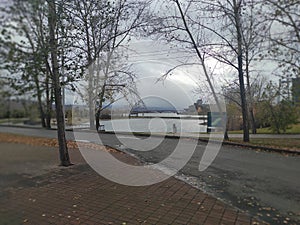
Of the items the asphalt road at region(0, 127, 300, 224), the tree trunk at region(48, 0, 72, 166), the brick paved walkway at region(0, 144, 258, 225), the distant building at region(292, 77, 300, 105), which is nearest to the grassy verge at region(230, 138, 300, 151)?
the asphalt road at region(0, 127, 300, 224)

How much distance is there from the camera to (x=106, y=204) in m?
3.70

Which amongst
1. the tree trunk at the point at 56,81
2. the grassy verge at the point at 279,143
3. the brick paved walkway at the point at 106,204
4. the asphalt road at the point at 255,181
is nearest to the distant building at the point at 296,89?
the grassy verge at the point at 279,143

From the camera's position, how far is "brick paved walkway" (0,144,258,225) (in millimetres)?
3213

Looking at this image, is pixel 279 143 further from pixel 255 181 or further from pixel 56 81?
pixel 56 81

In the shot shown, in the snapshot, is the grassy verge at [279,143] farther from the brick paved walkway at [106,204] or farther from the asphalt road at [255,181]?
the brick paved walkway at [106,204]

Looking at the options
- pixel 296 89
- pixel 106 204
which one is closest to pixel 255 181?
pixel 106 204

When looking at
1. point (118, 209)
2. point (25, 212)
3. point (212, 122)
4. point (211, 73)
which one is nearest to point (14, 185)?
point (25, 212)

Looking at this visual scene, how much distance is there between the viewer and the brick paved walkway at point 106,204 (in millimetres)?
3213

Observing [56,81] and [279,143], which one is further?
[279,143]

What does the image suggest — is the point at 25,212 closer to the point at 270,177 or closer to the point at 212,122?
the point at 270,177

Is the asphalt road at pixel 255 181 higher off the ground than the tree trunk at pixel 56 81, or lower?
lower

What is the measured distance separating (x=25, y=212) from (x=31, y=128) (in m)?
19.9

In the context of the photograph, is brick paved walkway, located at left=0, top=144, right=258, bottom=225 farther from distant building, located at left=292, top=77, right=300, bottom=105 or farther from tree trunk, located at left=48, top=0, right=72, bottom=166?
distant building, located at left=292, top=77, right=300, bottom=105

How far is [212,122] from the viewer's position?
16938 millimetres
